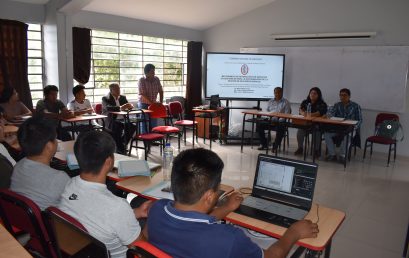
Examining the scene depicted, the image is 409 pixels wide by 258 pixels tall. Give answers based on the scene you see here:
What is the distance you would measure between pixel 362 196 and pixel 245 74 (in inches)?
145

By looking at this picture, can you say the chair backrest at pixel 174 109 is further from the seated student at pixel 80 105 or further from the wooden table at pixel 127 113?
the seated student at pixel 80 105

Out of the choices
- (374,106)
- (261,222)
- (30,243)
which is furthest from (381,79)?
(30,243)

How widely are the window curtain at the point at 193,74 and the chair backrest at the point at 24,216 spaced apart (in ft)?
21.1

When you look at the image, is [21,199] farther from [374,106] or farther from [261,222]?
[374,106]

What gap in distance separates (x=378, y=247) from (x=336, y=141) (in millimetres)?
3111

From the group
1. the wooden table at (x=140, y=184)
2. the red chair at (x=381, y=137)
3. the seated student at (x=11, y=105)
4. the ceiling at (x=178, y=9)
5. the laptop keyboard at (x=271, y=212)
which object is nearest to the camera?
the laptop keyboard at (x=271, y=212)

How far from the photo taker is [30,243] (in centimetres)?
186

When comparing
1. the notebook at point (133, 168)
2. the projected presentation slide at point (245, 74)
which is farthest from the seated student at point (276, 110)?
the notebook at point (133, 168)

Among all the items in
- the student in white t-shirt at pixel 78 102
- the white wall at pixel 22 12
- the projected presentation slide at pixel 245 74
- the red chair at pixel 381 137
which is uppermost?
the white wall at pixel 22 12

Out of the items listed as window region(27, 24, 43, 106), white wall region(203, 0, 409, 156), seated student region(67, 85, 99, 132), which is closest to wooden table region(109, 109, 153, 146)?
seated student region(67, 85, 99, 132)

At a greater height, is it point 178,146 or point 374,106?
point 374,106

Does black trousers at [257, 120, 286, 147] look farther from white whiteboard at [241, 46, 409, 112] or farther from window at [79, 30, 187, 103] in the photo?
window at [79, 30, 187, 103]

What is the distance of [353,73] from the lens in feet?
20.7

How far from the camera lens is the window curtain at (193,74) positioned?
800 cm
